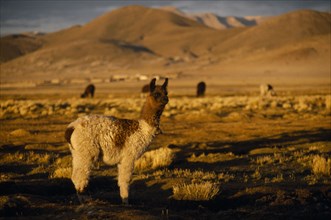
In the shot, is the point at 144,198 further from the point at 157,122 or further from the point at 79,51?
the point at 79,51

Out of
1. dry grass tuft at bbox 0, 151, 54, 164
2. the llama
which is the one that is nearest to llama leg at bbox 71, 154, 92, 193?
the llama

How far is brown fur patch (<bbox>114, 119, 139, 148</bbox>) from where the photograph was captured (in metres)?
8.78

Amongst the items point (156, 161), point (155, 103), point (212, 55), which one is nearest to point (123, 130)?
point (155, 103)

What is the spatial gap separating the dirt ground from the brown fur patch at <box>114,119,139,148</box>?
1.28m

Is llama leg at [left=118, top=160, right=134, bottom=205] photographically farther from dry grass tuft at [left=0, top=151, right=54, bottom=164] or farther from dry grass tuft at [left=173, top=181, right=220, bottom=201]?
dry grass tuft at [left=0, top=151, right=54, bottom=164]

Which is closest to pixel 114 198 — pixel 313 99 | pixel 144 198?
pixel 144 198

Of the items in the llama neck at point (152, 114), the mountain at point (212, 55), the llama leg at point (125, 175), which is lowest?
the llama leg at point (125, 175)

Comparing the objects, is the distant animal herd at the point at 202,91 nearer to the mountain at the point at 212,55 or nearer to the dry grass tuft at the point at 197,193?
the dry grass tuft at the point at 197,193

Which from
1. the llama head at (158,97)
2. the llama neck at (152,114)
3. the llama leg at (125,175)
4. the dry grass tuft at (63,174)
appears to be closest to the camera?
the llama leg at (125,175)

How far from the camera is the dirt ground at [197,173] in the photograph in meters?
7.91

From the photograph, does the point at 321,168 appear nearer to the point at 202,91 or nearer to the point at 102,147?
the point at 102,147

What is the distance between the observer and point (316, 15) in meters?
186

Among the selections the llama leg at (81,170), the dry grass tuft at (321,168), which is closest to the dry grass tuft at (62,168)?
the llama leg at (81,170)

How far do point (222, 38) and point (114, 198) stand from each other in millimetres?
190597
